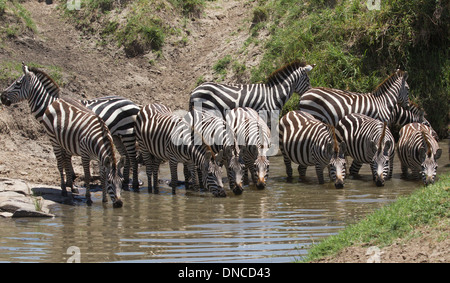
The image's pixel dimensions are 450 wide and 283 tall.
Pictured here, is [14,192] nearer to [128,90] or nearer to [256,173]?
[256,173]

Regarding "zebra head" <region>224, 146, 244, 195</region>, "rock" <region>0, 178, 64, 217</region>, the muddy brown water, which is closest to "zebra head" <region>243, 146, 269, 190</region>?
the muddy brown water

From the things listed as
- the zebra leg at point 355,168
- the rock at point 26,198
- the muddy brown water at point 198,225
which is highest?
the zebra leg at point 355,168

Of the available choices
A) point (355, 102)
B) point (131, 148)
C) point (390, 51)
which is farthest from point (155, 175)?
point (390, 51)

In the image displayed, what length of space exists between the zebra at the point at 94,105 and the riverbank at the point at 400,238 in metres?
6.44

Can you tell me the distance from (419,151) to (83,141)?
628cm

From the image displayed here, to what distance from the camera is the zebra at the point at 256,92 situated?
47.0 ft

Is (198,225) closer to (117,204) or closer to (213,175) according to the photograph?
(117,204)

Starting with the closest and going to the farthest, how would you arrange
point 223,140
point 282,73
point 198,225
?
1. point 198,225
2. point 223,140
3. point 282,73

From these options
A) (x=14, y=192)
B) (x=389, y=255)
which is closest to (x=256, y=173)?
(x=14, y=192)

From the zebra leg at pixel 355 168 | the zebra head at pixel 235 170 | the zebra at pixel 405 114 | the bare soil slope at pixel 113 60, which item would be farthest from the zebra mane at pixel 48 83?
the zebra at pixel 405 114

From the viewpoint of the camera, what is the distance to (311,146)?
12906 millimetres

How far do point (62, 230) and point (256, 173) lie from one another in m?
4.53

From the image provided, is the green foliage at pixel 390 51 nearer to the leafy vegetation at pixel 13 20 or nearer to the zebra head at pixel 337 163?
A: the zebra head at pixel 337 163
